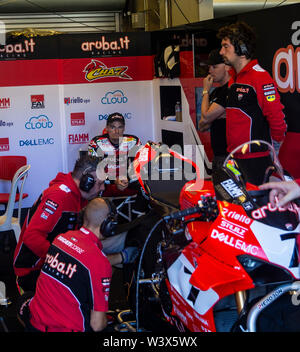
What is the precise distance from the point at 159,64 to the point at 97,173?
3.43 m

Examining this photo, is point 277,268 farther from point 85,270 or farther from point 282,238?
point 85,270

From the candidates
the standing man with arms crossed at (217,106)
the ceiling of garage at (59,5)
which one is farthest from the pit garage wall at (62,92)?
the ceiling of garage at (59,5)

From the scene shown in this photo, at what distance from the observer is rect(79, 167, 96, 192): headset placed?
313cm

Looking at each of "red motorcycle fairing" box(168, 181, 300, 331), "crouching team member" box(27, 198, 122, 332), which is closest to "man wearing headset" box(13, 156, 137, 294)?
"crouching team member" box(27, 198, 122, 332)

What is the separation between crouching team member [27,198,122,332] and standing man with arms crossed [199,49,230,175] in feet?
7.48

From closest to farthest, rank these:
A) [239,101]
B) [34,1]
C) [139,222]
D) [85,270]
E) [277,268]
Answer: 1. [277,268]
2. [85,270]
3. [139,222]
4. [239,101]
5. [34,1]

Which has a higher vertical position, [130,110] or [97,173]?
[130,110]

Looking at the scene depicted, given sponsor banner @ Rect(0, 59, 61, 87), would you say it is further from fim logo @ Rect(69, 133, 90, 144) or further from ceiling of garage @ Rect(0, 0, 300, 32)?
ceiling of garage @ Rect(0, 0, 300, 32)

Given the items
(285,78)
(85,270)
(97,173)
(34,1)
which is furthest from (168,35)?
(34,1)

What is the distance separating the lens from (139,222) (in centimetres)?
306

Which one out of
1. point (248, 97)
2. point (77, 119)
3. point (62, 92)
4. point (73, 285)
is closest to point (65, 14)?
point (62, 92)

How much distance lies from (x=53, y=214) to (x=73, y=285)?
824mm

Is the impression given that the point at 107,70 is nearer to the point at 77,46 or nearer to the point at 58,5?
the point at 77,46

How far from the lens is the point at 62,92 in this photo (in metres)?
6.59
